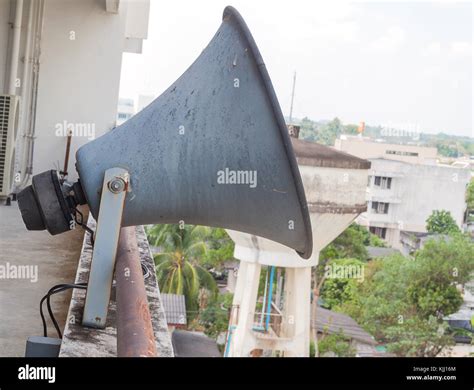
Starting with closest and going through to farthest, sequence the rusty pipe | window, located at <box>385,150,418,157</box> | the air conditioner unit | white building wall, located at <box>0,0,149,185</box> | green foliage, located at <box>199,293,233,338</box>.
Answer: the rusty pipe < the air conditioner unit < white building wall, located at <box>0,0,149,185</box> < green foliage, located at <box>199,293,233,338</box> < window, located at <box>385,150,418,157</box>

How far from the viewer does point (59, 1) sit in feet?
19.4

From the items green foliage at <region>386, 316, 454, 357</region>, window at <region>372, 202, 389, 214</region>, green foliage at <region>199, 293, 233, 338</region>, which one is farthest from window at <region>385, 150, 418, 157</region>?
green foliage at <region>199, 293, 233, 338</region>

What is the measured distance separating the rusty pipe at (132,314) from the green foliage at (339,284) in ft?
92.0

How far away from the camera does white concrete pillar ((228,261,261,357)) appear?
15.7 metres

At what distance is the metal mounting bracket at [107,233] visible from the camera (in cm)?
142

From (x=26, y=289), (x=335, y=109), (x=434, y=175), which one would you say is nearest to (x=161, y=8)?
(x=335, y=109)

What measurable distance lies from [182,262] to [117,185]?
22.1m

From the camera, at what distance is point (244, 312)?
15828mm

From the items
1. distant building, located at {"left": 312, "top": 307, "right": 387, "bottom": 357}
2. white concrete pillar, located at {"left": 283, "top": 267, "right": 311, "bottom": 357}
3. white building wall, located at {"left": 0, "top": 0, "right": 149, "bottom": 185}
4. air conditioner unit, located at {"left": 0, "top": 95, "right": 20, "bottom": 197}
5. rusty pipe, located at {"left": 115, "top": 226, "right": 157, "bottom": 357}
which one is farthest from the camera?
distant building, located at {"left": 312, "top": 307, "right": 387, "bottom": 357}

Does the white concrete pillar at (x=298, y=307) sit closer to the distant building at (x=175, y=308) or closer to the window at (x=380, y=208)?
the distant building at (x=175, y=308)

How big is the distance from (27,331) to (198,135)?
112 centimetres

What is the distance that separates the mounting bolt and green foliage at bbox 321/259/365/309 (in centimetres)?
2822

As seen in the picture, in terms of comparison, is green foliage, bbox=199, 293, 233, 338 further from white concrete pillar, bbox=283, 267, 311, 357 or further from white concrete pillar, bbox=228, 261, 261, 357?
white concrete pillar, bbox=283, 267, 311, 357
